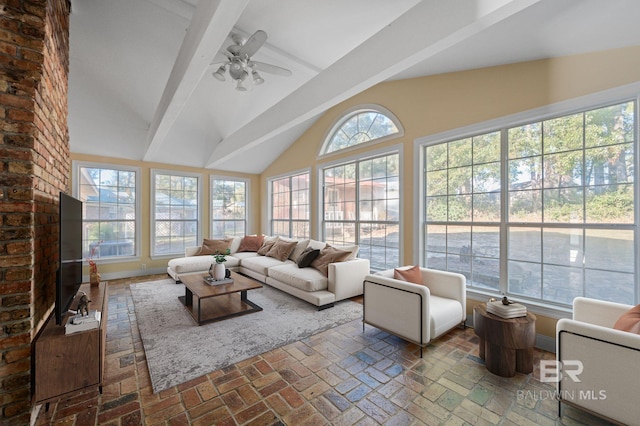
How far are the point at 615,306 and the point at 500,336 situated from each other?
0.86m

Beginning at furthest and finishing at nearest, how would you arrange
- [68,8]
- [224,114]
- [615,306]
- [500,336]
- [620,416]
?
[224,114] → [68,8] → [500,336] → [615,306] → [620,416]

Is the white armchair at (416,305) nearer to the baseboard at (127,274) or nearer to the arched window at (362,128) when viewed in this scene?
the arched window at (362,128)

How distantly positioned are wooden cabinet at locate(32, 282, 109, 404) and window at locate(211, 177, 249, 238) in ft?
16.3

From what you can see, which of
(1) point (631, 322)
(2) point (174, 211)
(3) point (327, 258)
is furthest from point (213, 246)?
(1) point (631, 322)

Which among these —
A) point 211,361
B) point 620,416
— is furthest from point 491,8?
point 211,361

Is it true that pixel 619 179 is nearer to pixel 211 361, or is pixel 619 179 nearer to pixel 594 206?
pixel 594 206

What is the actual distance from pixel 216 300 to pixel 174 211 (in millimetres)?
3244

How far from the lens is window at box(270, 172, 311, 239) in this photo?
6203 millimetres

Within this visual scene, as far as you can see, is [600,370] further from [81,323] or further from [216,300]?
[216,300]

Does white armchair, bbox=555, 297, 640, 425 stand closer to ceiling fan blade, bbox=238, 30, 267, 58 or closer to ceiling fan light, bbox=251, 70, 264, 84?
ceiling fan blade, bbox=238, 30, 267, 58

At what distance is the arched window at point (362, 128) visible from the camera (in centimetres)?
422

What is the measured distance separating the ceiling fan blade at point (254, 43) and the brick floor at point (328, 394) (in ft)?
9.43

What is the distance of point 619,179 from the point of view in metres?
2.40

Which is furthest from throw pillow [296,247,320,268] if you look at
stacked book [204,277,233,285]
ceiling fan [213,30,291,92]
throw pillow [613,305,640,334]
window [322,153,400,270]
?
throw pillow [613,305,640,334]
